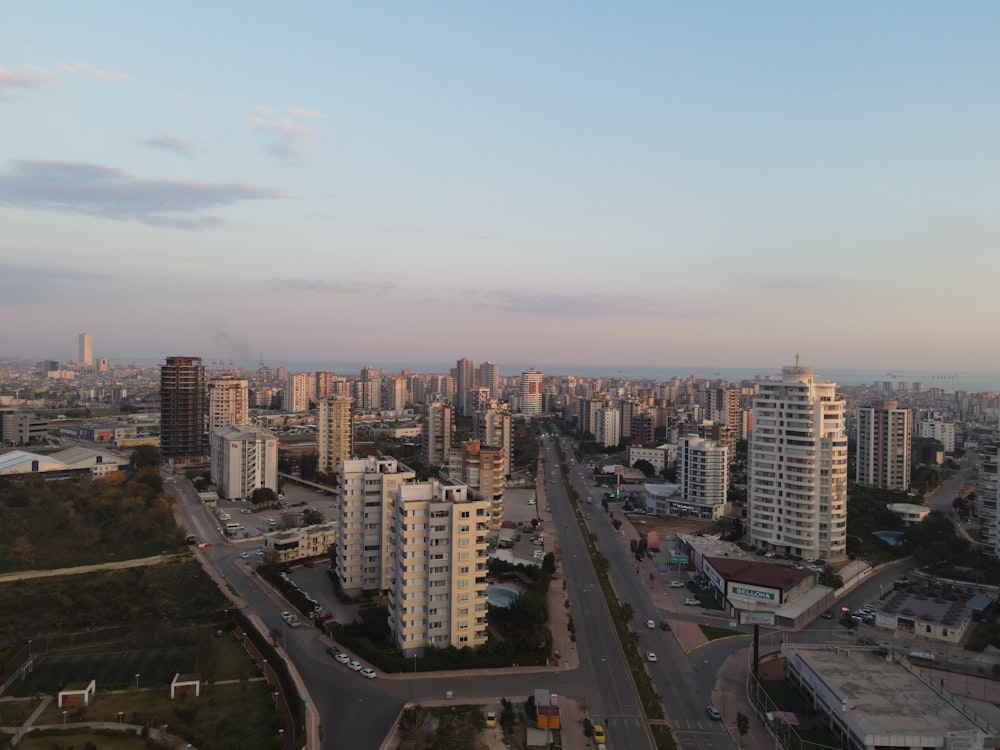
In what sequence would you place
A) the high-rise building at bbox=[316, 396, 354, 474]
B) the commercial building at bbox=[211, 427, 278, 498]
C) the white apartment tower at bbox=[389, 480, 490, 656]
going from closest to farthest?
1. the white apartment tower at bbox=[389, 480, 490, 656]
2. the commercial building at bbox=[211, 427, 278, 498]
3. the high-rise building at bbox=[316, 396, 354, 474]

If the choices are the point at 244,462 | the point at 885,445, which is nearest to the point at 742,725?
the point at 244,462

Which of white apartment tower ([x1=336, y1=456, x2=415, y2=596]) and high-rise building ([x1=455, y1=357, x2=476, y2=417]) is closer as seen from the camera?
white apartment tower ([x1=336, y1=456, x2=415, y2=596])

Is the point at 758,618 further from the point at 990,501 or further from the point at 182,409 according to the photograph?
the point at 182,409

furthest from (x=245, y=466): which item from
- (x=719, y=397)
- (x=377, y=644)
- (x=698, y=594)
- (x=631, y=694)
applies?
(x=719, y=397)

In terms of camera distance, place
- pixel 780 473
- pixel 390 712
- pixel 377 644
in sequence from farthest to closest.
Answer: pixel 780 473, pixel 377 644, pixel 390 712

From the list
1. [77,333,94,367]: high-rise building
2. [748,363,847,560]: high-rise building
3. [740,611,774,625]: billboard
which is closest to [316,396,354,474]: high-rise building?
[748,363,847,560]: high-rise building

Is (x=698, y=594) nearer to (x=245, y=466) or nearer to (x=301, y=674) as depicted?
(x=301, y=674)

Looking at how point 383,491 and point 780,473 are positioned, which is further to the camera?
point 780,473

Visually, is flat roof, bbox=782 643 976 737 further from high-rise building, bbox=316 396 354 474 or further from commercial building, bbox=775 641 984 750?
high-rise building, bbox=316 396 354 474

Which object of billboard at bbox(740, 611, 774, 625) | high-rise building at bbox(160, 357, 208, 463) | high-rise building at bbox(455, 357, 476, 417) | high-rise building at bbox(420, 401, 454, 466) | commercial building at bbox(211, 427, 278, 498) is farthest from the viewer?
high-rise building at bbox(455, 357, 476, 417)
